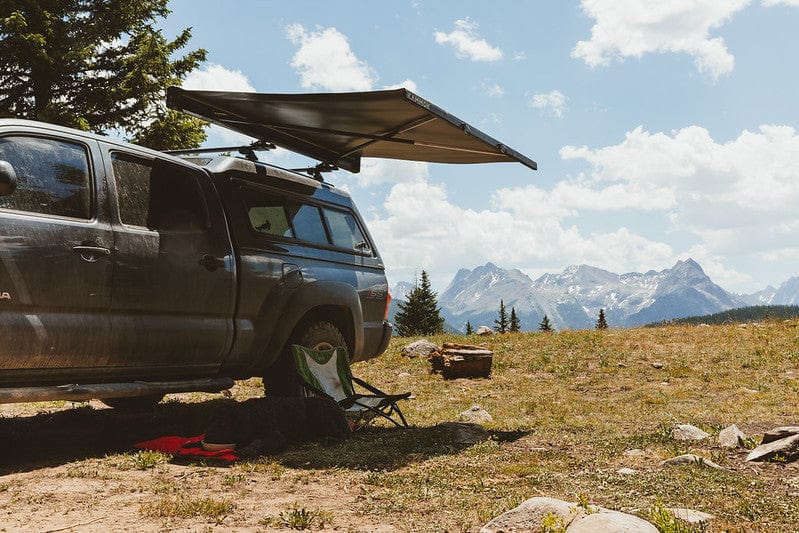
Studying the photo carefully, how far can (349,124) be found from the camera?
6.98 metres

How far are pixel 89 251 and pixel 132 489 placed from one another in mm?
1759

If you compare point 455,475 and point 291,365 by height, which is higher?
point 291,365

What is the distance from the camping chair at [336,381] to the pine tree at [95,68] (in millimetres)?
12436

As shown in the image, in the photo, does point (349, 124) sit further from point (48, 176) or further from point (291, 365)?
point (48, 176)

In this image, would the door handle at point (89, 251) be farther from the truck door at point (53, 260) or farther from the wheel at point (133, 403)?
A: the wheel at point (133, 403)

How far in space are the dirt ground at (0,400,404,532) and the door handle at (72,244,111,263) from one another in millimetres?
1559

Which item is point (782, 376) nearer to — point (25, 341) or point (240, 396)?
point (240, 396)

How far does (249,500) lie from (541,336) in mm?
12284

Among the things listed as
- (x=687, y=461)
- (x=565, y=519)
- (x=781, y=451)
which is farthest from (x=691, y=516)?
(x=781, y=451)

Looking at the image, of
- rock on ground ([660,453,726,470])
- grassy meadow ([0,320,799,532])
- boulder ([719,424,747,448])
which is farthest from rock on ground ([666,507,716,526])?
boulder ([719,424,747,448])

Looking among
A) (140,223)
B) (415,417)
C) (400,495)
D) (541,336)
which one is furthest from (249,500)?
(541,336)

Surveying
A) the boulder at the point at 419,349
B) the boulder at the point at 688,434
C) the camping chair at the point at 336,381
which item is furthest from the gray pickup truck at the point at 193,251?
the boulder at the point at 419,349

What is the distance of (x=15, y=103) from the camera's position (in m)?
17.2

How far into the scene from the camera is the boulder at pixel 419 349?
13.6 meters
